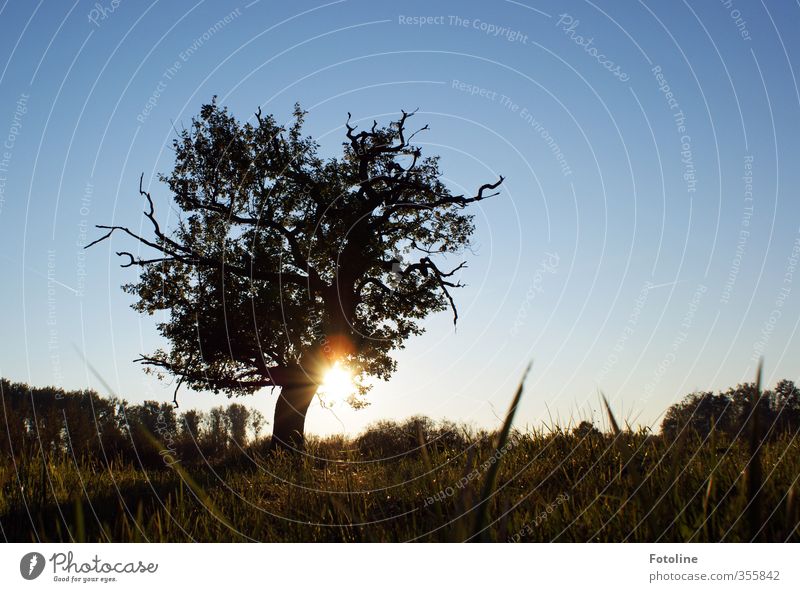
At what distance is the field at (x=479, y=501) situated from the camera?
3865mm

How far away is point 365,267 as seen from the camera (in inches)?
1035

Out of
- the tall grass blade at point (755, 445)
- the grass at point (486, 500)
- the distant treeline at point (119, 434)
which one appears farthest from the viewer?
the distant treeline at point (119, 434)

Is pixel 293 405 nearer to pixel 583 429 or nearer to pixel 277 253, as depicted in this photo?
pixel 277 253

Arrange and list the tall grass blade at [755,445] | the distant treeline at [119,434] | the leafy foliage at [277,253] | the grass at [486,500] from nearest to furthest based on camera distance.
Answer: the tall grass blade at [755,445] → the grass at [486,500] → the distant treeline at [119,434] → the leafy foliage at [277,253]

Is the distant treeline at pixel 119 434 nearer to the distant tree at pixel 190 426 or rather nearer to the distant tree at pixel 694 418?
the distant tree at pixel 190 426

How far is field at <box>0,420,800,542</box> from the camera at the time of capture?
3.87 metres

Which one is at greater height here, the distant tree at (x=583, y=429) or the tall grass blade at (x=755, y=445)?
the tall grass blade at (x=755, y=445)

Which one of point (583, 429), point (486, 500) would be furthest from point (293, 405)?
point (486, 500)

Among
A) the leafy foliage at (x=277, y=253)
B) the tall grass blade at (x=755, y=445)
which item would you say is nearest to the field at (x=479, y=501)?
the tall grass blade at (x=755, y=445)

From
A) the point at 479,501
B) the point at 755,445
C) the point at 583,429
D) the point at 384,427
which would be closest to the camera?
the point at 755,445

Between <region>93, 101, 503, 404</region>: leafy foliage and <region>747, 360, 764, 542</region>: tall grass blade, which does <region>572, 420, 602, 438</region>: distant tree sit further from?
<region>93, 101, 503, 404</region>: leafy foliage

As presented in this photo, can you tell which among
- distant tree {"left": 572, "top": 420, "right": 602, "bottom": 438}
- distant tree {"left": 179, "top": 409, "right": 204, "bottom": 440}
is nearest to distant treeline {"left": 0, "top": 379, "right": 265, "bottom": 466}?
distant tree {"left": 179, "top": 409, "right": 204, "bottom": 440}

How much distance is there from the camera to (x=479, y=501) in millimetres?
3076
